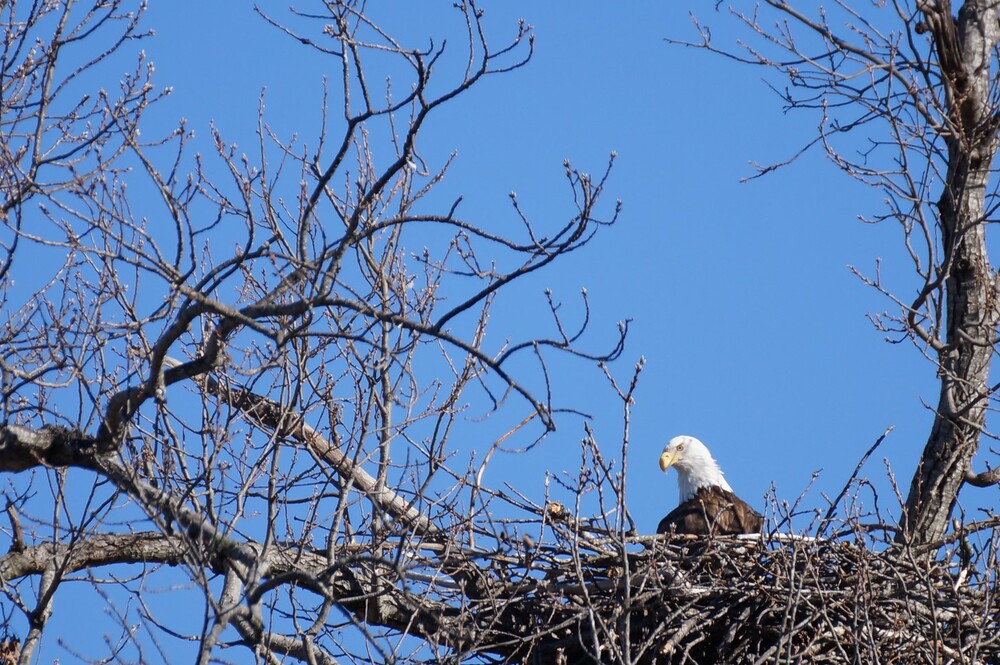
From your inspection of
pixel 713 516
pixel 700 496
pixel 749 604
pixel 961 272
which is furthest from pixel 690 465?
pixel 749 604

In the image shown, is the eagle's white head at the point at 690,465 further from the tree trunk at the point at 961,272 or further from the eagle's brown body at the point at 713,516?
the tree trunk at the point at 961,272

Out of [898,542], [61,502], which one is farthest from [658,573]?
[61,502]

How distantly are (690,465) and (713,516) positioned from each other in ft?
3.07

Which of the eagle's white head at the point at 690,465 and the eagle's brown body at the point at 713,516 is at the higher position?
the eagle's white head at the point at 690,465

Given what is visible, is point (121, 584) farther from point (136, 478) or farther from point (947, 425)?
point (947, 425)

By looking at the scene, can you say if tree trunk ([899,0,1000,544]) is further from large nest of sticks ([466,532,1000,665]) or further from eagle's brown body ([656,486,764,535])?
eagle's brown body ([656,486,764,535])

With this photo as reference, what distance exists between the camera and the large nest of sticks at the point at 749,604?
5422mm

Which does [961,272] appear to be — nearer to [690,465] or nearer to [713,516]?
[713,516]

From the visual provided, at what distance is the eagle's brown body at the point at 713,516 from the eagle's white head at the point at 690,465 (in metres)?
0.21

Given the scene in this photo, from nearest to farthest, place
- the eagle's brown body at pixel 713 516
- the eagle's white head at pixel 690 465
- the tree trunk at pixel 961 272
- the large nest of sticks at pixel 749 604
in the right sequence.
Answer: the large nest of sticks at pixel 749 604 → the tree trunk at pixel 961 272 → the eagle's brown body at pixel 713 516 → the eagle's white head at pixel 690 465

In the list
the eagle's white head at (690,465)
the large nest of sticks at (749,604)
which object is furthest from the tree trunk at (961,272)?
the eagle's white head at (690,465)

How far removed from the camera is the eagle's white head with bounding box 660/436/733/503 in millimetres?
8219

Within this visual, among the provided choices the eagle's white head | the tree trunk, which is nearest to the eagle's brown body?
the eagle's white head

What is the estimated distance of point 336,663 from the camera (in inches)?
204
